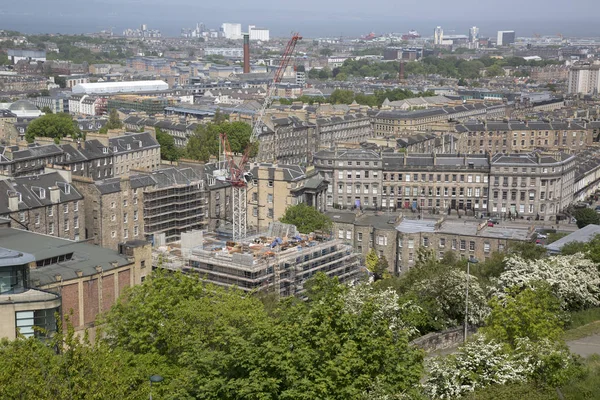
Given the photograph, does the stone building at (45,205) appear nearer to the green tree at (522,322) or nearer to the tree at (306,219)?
the tree at (306,219)

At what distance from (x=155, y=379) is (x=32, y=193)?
3400 centimetres

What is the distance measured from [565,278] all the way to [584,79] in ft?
524

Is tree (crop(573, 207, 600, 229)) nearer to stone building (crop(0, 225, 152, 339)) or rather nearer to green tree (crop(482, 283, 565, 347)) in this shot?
stone building (crop(0, 225, 152, 339))

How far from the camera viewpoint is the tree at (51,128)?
96438mm

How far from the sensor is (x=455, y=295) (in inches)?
1446

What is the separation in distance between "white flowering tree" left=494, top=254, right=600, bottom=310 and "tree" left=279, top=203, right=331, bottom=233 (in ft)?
60.4

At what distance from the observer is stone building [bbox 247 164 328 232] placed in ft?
206

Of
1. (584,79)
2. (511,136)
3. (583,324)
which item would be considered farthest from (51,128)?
(584,79)

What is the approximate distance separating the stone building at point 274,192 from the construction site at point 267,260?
38.1ft

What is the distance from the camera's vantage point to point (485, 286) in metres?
38.8

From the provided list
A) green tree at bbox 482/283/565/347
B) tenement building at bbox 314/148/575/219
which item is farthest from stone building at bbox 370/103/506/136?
green tree at bbox 482/283/565/347

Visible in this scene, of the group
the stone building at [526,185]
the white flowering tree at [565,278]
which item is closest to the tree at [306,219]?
the white flowering tree at [565,278]

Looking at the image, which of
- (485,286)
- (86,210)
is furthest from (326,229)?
(485,286)

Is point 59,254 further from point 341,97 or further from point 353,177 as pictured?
point 341,97
